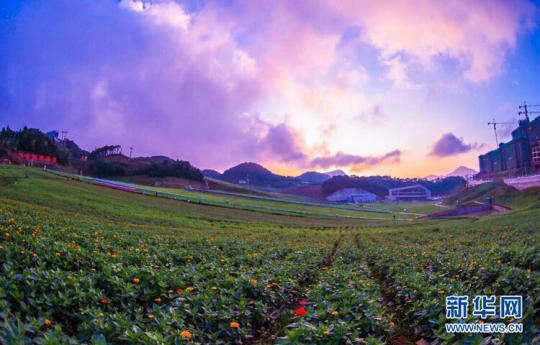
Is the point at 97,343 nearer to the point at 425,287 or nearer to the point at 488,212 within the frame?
the point at 425,287

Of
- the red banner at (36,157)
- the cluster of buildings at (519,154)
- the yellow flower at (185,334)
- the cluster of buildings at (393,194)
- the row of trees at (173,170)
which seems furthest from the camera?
the cluster of buildings at (393,194)

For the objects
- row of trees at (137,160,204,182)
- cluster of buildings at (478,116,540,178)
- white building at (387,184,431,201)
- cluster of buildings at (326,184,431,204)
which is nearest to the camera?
cluster of buildings at (478,116,540,178)

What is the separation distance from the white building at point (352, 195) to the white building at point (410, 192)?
14.0 m

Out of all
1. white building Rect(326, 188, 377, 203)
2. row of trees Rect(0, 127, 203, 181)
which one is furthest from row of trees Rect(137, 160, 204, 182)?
white building Rect(326, 188, 377, 203)

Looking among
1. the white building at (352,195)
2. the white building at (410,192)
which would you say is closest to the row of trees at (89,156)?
the white building at (352,195)

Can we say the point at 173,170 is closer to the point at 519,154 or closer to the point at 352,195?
the point at 352,195

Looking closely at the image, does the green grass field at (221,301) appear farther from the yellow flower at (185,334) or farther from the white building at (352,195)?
the white building at (352,195)

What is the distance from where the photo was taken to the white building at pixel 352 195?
14666 centimetres

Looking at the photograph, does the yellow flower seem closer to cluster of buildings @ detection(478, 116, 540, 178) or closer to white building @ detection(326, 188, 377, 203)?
cluster of buildings @ detection(478, 116, 540, 178)

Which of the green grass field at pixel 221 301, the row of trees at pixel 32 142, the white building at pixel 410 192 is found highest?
the row of trees at pixel 32 142

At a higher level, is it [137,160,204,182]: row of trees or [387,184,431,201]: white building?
[137,160,204,182]: row of trees

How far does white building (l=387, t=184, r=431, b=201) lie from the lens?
16150 centimetres

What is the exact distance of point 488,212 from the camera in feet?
182

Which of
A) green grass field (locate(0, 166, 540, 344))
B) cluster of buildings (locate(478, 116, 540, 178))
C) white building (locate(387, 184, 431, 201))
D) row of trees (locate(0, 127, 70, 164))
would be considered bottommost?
white building (locate(387, 184, 431, 201))
